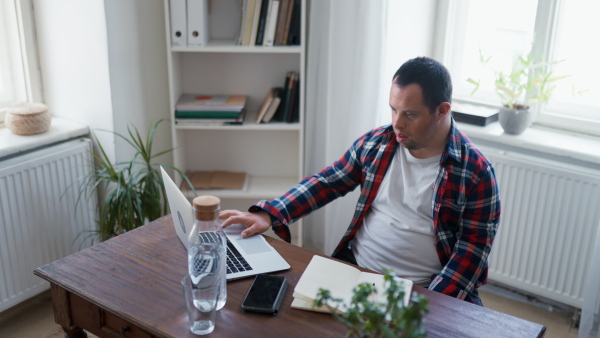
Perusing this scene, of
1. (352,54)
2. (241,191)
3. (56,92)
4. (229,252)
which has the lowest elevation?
(241,191)

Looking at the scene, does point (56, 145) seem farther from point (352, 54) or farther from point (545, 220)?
point (545, 220)

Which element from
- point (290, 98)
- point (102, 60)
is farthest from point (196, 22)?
point (290, 98)

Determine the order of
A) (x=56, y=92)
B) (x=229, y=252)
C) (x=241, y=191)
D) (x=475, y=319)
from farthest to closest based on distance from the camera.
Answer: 1. (x=241, y=191)
2. (x=56, y=92)
3. (x=229, y=252)
4. (x=475, y=319)

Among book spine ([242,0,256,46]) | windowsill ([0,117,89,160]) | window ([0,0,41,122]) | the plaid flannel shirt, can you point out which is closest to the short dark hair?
the plaid flannel shirt

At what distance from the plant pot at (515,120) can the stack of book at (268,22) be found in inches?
39.7

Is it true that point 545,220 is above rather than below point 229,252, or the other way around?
below

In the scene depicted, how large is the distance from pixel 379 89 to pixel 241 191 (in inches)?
32.6

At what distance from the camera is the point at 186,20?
9.04ft

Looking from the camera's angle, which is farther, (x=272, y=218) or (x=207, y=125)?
(x=207, y=125)

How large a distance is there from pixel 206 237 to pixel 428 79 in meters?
0.84

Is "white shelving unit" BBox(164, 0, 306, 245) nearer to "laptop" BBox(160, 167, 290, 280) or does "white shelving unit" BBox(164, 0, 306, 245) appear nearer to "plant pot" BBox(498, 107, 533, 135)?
"plant pot" BBox(498, 107, 533, 135)

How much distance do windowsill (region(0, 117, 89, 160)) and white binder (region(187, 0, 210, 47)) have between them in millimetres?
615

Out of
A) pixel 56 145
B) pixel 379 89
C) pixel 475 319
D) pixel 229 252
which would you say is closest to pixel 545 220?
pixel 379 89

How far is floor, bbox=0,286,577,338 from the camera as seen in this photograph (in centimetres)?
263
